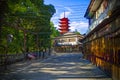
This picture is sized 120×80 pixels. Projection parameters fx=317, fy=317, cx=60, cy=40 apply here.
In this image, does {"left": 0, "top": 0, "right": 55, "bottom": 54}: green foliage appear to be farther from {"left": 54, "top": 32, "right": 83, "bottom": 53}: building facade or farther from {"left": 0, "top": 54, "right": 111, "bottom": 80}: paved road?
{"left": 54, "top": 32, "right": 83, "bottom": 53}: building facade

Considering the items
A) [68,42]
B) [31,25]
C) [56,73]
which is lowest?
[56,73]

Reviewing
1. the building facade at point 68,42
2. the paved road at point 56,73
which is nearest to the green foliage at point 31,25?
the paved road at point 56,73

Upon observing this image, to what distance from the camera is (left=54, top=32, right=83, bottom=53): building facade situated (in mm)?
120188

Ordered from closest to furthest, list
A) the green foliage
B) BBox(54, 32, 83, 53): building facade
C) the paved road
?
the paved road, the green foliage, BBox(54, 32, 83, 53): building facade

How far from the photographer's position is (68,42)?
12244cm

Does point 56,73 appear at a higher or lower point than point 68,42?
lower

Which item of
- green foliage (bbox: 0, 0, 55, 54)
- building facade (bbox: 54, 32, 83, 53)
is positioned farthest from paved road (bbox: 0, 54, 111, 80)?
building facade (bbox: 54, 32, 83, 53)

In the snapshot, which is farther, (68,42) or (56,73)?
(68,42)

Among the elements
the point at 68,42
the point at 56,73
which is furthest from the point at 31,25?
the point at 68,42

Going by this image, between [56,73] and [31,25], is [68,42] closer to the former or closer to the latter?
[31,25]

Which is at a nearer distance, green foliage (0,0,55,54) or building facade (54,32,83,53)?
green foliage (0,0,55,54)

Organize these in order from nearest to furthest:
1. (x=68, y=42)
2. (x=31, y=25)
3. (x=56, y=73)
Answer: (x=56, y=73), (x=31, y=25), (x=68, y=42)

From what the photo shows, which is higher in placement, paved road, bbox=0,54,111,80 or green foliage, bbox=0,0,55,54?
green foliage, bbox=0,0,55,54

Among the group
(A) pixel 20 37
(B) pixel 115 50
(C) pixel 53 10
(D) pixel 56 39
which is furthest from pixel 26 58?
(D) pixel 56 39
